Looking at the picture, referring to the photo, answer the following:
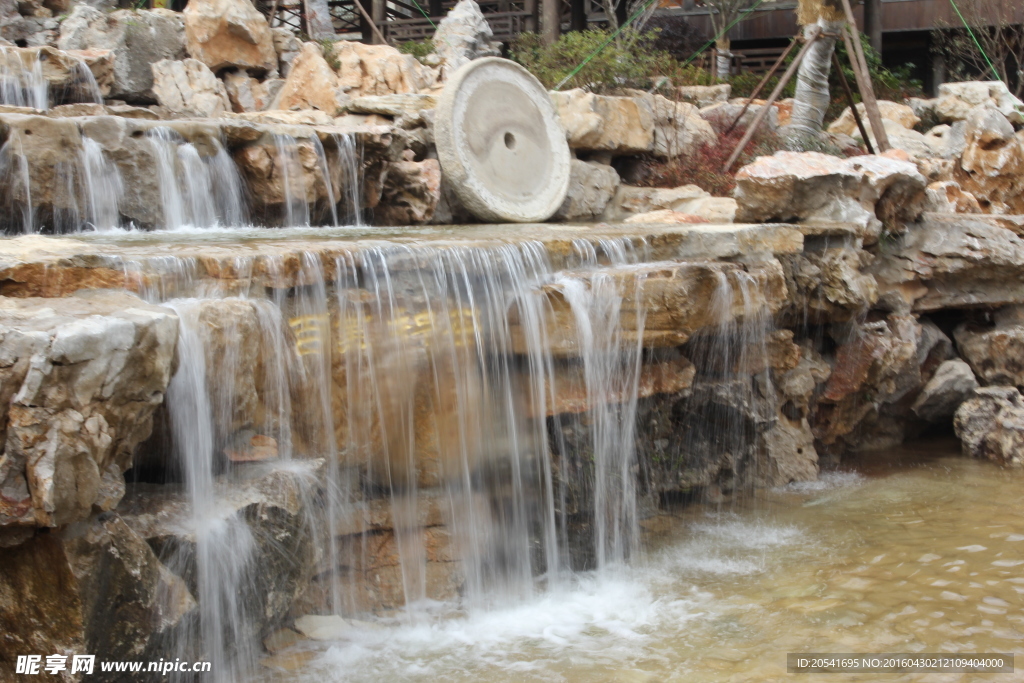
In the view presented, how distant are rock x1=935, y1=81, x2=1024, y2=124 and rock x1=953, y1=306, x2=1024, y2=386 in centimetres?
728

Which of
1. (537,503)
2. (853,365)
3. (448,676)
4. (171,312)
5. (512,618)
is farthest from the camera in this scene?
(853,365)

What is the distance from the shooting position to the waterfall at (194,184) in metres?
7.14

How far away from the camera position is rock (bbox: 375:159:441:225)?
28.1ft

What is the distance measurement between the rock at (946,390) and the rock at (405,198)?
4.87 m

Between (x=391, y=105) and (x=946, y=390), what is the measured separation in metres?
6.10

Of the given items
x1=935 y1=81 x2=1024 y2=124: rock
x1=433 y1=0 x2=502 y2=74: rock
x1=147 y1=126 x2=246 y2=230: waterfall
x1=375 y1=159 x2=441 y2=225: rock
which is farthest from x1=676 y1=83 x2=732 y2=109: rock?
x1=147 y1=126 x2=246 y2=230: waterfall

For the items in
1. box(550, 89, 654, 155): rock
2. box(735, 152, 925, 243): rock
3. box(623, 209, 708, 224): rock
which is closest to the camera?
box(735, 152, 925, 243): rock

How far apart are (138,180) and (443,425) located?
11.8ft

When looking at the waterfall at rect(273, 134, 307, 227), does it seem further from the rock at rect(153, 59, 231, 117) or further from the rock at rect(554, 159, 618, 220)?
the rock at rect(153, 59, 231, 117)

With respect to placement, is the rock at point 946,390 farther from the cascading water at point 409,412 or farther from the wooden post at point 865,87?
the cascading water at point 409,412

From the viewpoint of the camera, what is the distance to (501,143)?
9031mm

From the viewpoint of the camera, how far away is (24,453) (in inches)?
123

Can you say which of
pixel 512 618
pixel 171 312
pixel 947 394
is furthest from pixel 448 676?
pixel 947 394

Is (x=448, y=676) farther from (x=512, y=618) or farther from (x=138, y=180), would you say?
(x=138, y=180)
